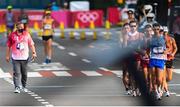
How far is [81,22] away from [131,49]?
117 ft

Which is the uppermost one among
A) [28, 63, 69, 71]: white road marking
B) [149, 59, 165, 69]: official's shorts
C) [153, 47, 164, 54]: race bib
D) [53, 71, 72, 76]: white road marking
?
[153, 47, 164, 54]: race bib

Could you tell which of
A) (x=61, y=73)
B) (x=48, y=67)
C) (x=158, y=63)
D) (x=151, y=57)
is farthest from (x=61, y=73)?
(x=158, y=63)

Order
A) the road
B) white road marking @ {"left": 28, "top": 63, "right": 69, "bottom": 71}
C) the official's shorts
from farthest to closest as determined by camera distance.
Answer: white road marking @ {"left": 28, "top": 63, "right": 69, "bottom": 71} < the official's shorts < the road

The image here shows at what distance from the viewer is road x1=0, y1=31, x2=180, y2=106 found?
17.0m

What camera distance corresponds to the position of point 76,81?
848 inches

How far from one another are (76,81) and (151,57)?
14.3 feet

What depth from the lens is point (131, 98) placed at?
17.6 m

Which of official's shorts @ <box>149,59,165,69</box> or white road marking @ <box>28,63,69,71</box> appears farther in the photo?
white road marking @ <box>28,63,69,71</box>

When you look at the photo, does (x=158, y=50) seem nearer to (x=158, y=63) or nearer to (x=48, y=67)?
(x=158, y=63)

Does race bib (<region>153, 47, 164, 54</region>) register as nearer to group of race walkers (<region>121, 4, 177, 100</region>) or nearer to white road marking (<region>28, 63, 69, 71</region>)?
group of race walkers (<region>121, 4, 177, 100</region>)

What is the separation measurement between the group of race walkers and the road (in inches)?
12.6

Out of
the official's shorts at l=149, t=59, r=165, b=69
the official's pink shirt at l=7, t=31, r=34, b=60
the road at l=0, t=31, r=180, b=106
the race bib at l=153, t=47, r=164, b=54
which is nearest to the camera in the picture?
the road at l=0, t=31, r=180, b=106

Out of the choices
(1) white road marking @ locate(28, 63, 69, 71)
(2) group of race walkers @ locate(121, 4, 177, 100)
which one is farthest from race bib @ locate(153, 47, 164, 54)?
(1) white road marking @ locate(28, 63, 69, 71)

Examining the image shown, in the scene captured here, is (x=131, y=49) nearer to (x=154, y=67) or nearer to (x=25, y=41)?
(x=154, y=67)
